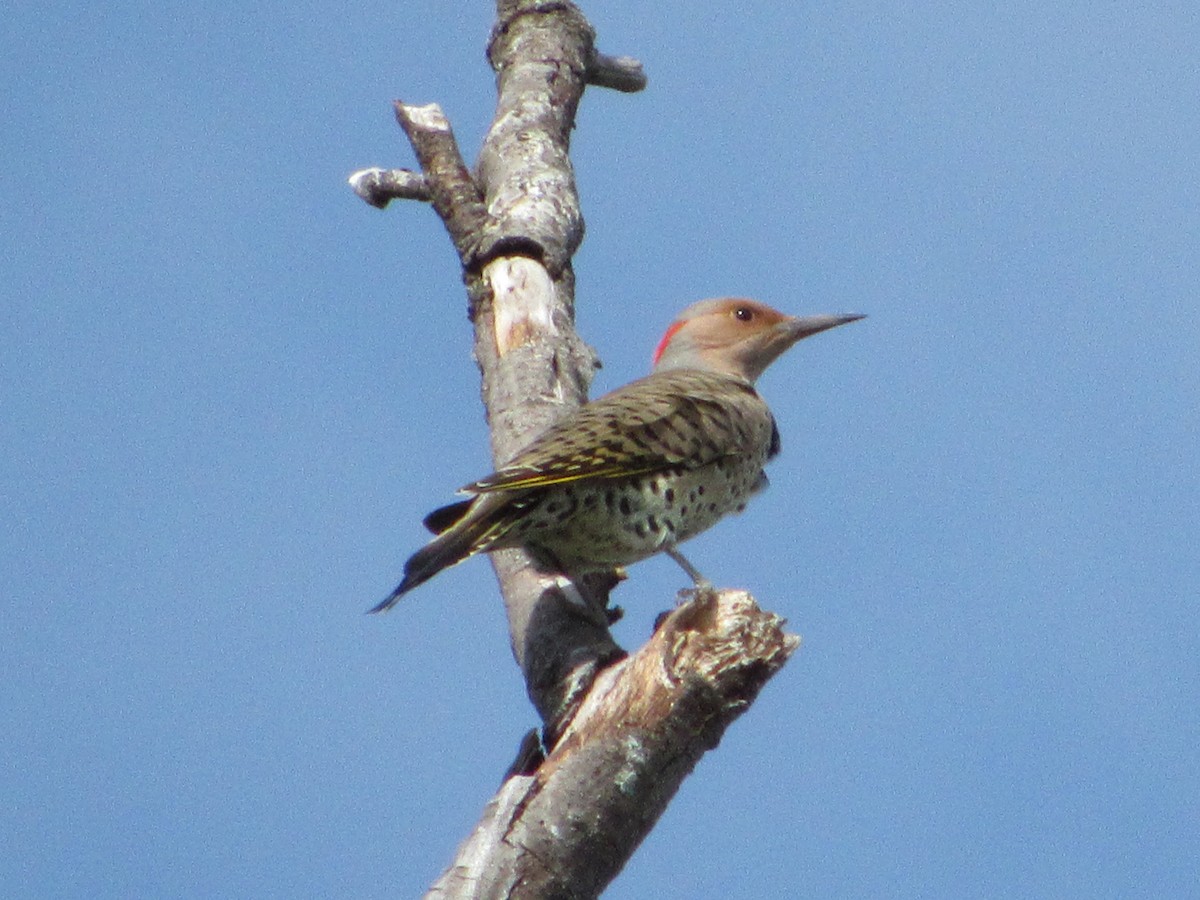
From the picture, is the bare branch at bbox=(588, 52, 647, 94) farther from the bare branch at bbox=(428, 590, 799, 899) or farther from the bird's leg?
the bare branch at bbox=(428, 590, 799, 899)

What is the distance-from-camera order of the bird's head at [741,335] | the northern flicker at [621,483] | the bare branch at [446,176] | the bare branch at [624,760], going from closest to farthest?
the bare branch at [624,760]
the northern flicker at [621,483]
the bare branch at [446,176]
the bird's head at [741,335]

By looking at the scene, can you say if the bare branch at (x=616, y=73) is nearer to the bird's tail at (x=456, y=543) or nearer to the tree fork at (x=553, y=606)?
the tree fork at (x=553, y=606)

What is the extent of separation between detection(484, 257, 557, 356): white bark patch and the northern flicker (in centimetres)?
36

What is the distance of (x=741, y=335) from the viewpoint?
7191 mm

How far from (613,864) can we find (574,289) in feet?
10.2

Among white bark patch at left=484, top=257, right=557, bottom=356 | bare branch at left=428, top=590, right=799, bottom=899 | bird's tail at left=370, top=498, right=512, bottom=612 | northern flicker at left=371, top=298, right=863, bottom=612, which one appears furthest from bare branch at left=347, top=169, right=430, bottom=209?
bare branch at left=428, top=590, right=799, bottom=899

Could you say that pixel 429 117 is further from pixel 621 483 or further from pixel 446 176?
pixel 621 483

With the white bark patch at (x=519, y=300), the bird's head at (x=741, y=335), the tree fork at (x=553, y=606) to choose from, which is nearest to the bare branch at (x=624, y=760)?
the tree fork at (x=553, y=606)

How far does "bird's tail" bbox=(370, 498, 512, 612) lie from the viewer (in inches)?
173

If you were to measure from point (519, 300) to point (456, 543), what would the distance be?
4.91 feet

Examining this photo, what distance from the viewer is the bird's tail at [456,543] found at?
4402 millimetres

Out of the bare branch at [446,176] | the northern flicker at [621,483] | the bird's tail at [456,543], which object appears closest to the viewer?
the bird's tail at [456,543]

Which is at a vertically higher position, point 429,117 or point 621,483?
point 429,117

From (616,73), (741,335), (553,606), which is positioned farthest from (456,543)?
(616,73)
